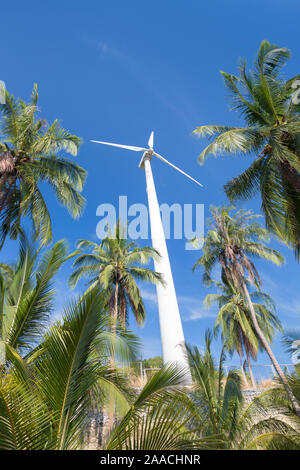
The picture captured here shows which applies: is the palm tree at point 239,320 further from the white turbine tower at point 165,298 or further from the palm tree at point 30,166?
the palm tree at point 30,166

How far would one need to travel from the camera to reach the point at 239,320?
22938 millimetres

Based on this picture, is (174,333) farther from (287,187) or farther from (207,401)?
(287,187)

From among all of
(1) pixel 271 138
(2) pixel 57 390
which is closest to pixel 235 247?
(1) pixel 271 138

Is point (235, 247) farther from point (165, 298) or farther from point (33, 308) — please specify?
point (33, 308)

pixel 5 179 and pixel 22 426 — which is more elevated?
pixel 5 179

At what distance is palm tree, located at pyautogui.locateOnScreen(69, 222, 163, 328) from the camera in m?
19.6

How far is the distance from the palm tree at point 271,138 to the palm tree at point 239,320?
12.6 m

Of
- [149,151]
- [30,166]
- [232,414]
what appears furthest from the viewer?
[149,151]

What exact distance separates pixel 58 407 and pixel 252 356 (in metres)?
24.7

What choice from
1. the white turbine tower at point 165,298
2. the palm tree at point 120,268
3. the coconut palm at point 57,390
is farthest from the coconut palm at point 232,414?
the palm tree at point 120,268

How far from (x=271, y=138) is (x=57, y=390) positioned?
992 cm

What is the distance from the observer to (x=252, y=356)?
2461 centimetres

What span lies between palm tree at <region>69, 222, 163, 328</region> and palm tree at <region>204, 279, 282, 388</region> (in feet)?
23.9

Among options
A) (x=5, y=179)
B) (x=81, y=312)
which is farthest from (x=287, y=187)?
(x=5, y=179)
